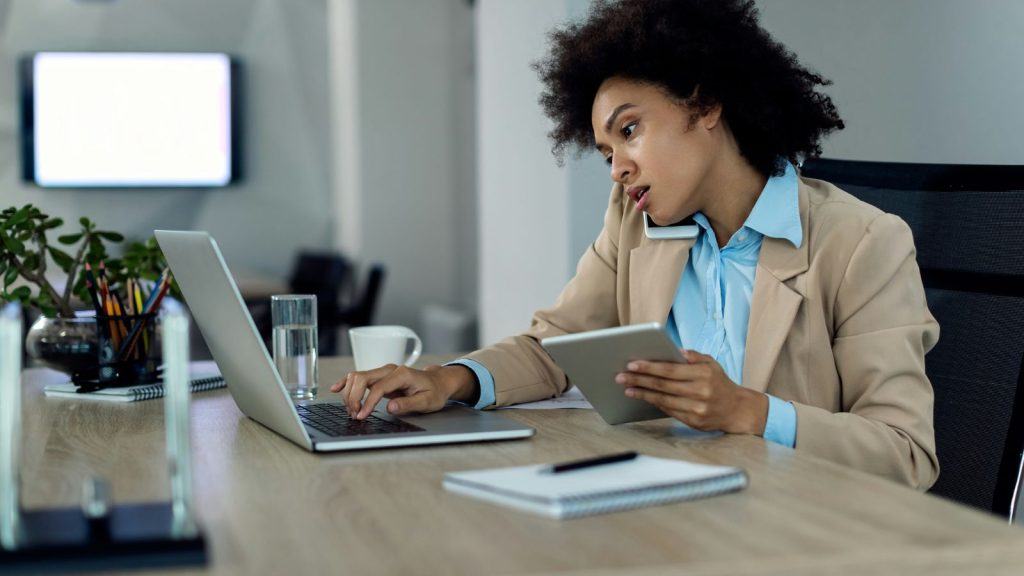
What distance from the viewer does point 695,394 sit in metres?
1.22

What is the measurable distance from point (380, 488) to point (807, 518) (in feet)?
1.19

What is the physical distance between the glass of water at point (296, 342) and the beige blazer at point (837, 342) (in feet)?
0.75

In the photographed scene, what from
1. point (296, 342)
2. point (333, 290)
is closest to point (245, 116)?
point (333, 290)

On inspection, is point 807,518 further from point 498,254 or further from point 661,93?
point 498,254

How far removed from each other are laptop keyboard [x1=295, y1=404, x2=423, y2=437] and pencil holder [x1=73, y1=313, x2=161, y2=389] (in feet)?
1.18

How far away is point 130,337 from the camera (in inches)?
65.4

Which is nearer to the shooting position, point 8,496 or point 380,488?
point 8,496

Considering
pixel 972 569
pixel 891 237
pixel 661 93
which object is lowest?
pixel 972 569

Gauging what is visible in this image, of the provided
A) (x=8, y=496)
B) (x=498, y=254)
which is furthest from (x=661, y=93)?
(x=498, y=254)

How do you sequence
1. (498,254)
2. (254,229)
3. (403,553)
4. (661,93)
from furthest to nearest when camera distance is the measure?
(254,229)
(498,254)
(661,93)
(403,553)

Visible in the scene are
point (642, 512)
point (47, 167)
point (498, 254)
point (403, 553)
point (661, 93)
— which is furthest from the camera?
point (47, 167)

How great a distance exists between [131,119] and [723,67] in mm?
5451

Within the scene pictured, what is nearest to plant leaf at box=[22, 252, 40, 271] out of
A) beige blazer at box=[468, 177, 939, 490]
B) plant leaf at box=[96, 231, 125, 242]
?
plant leaf at box=[96, 231, 125, 242]

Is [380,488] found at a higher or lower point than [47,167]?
lower
